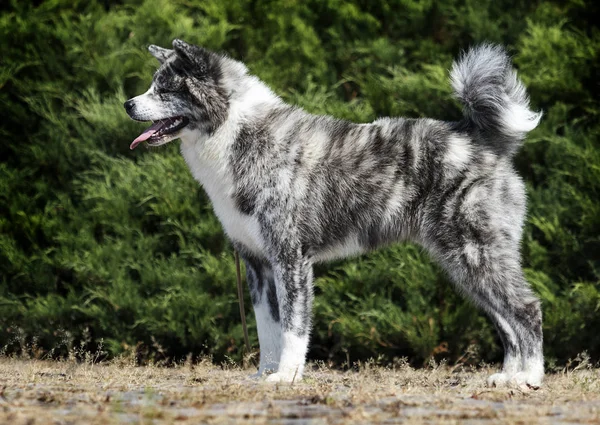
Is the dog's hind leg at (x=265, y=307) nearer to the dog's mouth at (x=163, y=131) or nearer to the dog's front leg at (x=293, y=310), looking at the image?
the dog's front leg at (x=293, y=310)

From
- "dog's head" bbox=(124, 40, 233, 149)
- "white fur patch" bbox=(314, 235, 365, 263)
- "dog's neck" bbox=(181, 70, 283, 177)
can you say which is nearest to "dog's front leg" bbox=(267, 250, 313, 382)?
"white fur patch" bbox=(314, 235, 365, 263)

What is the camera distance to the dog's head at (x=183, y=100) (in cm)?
494

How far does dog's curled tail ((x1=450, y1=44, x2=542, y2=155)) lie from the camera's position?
4.95m

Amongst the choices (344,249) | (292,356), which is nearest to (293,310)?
(292,356)

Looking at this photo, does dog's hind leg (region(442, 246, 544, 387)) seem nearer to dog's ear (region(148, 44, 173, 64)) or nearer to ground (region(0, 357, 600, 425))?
ground (region(0, 357, 600, 425))

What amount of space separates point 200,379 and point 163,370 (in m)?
0.86

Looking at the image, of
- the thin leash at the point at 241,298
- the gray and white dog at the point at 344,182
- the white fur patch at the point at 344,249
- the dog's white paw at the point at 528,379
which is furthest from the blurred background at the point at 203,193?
the dog's white paw at the point at 528,379

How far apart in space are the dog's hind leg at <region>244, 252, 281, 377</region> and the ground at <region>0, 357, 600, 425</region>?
1.09 ft

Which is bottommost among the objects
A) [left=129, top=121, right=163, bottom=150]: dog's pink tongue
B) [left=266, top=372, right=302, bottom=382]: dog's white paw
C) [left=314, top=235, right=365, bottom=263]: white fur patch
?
[left=266, top=372, right=302, bottom=382]: dog's white paw

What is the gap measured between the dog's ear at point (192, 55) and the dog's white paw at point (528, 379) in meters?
2.58

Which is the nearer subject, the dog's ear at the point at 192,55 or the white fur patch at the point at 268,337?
the dog's ear at the point at 192,55

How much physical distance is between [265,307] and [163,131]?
1259 mm

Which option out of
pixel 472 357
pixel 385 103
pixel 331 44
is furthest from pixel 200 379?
pixel 331 44

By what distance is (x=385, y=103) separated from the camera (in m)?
6.73
